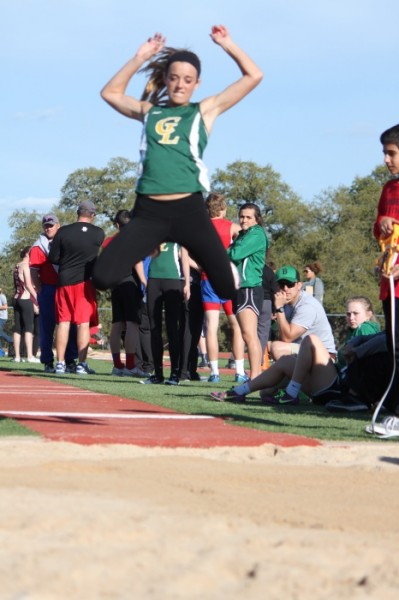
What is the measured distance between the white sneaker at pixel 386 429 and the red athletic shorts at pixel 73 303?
6.35 m

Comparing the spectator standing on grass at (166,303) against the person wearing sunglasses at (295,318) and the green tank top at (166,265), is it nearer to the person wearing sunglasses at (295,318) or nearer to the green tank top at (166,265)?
the green tank top at (166,265)

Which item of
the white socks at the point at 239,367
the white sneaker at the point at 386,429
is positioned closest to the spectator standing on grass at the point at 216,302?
the white socks at the point at 239,367

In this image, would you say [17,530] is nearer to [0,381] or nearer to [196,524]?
[196,524]

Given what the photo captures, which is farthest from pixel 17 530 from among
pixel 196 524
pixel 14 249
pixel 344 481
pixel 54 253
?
pixel 14 249

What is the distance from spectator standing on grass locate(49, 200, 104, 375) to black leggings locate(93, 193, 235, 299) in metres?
6.26

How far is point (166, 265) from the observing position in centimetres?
1161

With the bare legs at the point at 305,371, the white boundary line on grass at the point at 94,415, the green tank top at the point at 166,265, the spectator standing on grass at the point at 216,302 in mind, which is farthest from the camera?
the spectator standing on grass at the point at 216,302

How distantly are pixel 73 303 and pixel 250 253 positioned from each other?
9.98ft

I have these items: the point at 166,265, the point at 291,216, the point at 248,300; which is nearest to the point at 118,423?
the point at 248,300

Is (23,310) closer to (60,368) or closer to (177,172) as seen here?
(60,368)

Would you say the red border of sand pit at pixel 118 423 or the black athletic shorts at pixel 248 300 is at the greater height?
the black athletic shorts at pixel 248 300

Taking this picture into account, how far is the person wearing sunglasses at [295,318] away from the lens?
9.45 m

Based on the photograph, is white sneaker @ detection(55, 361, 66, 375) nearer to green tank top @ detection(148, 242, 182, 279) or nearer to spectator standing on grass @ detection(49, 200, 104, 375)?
spectator standing on grass @ detection(49, 200, 104, 375)

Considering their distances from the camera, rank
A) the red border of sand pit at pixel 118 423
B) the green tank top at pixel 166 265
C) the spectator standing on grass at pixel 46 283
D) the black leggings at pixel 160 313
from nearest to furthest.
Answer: the red border of sand pit at pixel 118 423, the black leggings at pixel 160 313, the green tank top at pixel 166 265, the spectator standing on grass at pixel 46 283
